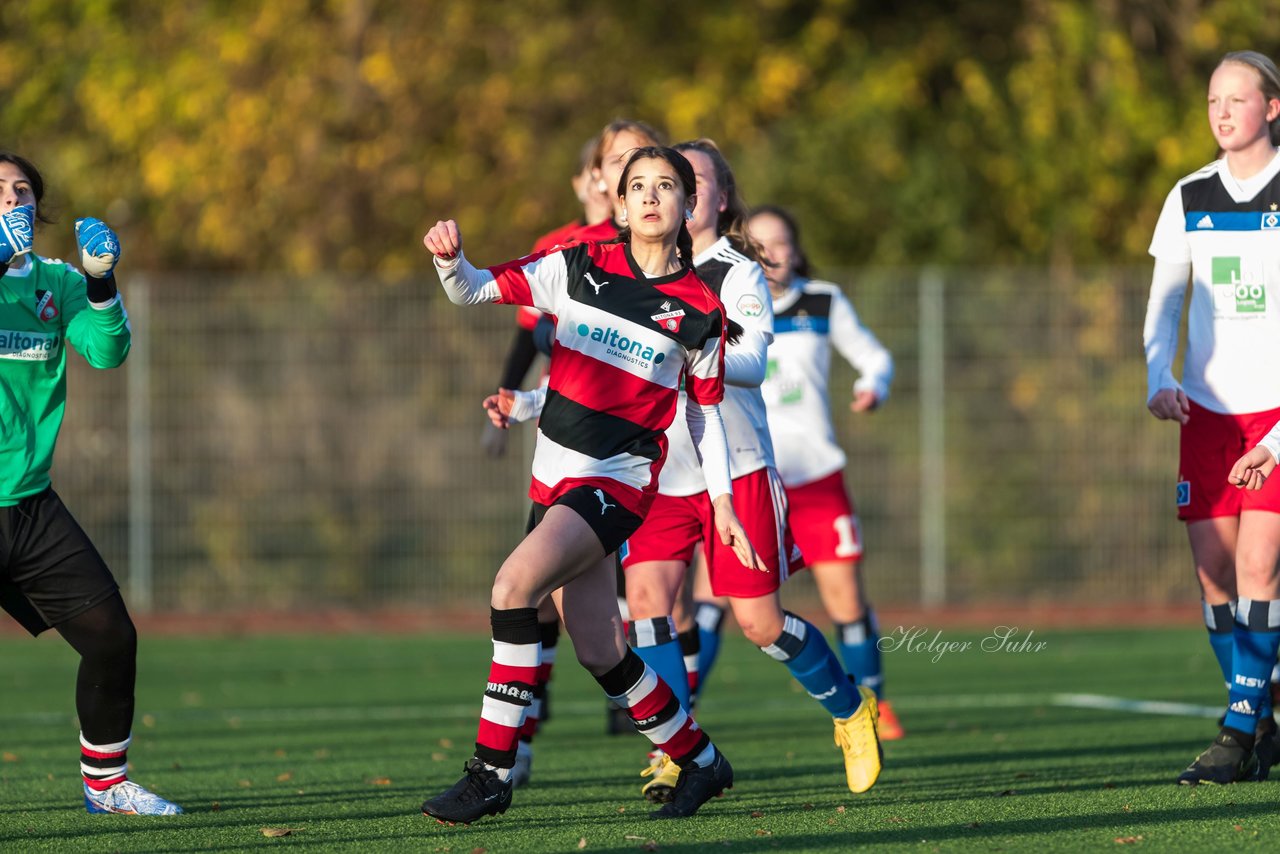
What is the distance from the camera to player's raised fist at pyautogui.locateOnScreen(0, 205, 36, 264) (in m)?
5.55

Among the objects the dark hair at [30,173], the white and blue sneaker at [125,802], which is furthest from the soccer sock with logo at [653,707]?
the dark hair at [30,173]

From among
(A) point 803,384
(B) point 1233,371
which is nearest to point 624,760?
A: (A) point 803,384

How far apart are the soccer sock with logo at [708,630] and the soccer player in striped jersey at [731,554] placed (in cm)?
132

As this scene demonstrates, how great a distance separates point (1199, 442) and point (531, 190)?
45.3 ft

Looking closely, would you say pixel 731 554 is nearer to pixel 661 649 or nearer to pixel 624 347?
pixel 661 649

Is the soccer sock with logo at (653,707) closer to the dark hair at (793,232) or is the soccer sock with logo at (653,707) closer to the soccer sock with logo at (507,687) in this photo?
the soccer sock with logo at (507,687)

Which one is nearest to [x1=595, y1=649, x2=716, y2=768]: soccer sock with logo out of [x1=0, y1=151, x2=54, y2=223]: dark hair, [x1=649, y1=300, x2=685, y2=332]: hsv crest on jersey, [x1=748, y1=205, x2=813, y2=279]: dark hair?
[x1=649, y1=300, x2=685, y2=332]: hsv crest on jersey

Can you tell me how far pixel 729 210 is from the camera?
687cm

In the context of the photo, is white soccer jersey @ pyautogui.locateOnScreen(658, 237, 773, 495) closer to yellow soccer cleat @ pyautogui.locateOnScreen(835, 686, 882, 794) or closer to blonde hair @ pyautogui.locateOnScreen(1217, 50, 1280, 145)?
yellow soccer cleat @ pyautogui.locateOnScreen(835, 686, 882, 794)

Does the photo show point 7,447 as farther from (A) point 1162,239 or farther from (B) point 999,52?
(B) point 999,52

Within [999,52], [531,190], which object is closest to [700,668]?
[531,190]

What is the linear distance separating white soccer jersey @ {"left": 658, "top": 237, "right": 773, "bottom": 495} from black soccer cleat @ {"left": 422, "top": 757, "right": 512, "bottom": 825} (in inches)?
56.8

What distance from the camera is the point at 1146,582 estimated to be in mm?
16344

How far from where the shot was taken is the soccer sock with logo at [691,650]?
7.38m
